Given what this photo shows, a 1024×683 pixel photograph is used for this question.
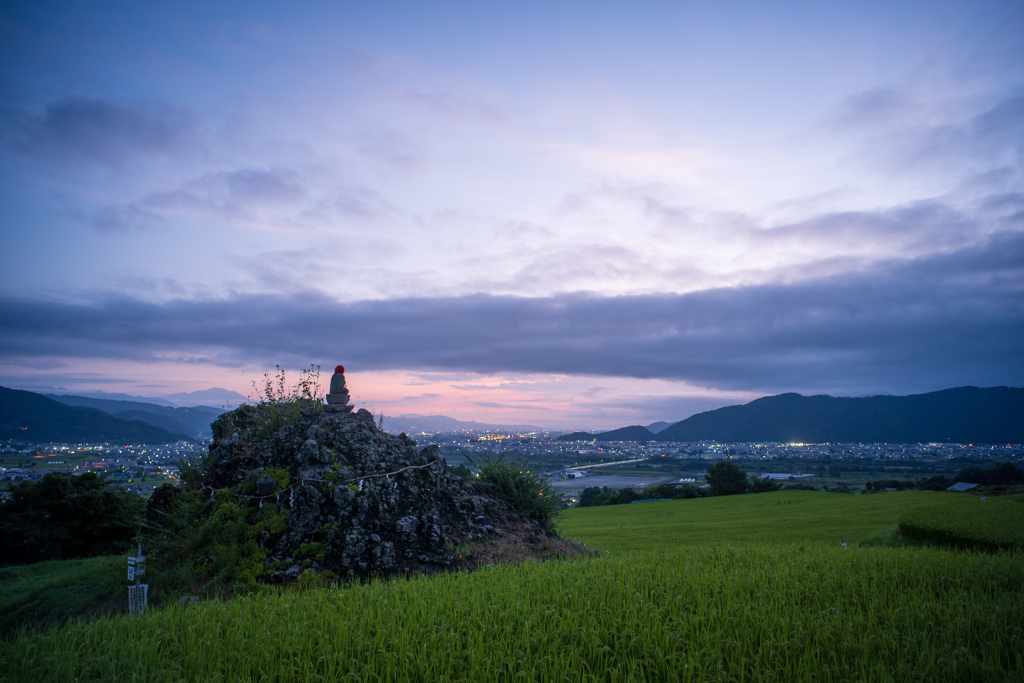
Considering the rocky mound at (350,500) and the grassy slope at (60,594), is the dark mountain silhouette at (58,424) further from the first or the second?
the rocky mound at (350,500)

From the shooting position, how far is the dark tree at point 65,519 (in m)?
12.2

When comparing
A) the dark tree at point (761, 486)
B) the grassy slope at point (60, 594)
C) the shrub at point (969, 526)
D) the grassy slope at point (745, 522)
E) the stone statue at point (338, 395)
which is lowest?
the dark tree at point (761, 486)

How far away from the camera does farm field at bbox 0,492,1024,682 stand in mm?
4031

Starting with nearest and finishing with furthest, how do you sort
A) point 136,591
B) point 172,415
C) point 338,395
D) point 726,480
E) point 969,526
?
point 136,591 → point 969,526 → point 338,395 → point 726,480 → point 172,415

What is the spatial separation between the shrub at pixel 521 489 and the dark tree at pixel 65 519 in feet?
31.2

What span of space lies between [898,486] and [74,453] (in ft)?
272

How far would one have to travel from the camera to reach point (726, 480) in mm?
52219

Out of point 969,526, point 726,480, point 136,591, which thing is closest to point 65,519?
point 136,591

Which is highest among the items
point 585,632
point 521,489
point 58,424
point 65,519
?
point 585,632

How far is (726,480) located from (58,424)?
238 feet

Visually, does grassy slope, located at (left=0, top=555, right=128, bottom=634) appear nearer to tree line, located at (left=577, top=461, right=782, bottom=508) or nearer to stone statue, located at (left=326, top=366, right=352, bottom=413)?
stone statue, located at (left=326, top=366, right=352, bottom=413)

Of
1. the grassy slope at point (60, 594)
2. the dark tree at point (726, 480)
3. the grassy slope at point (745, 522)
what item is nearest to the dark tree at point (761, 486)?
the dark tree at point (726, 480)

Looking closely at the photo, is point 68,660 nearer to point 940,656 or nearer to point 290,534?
point 290,534

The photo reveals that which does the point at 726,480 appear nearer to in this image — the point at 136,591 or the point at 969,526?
the point at 969,526
